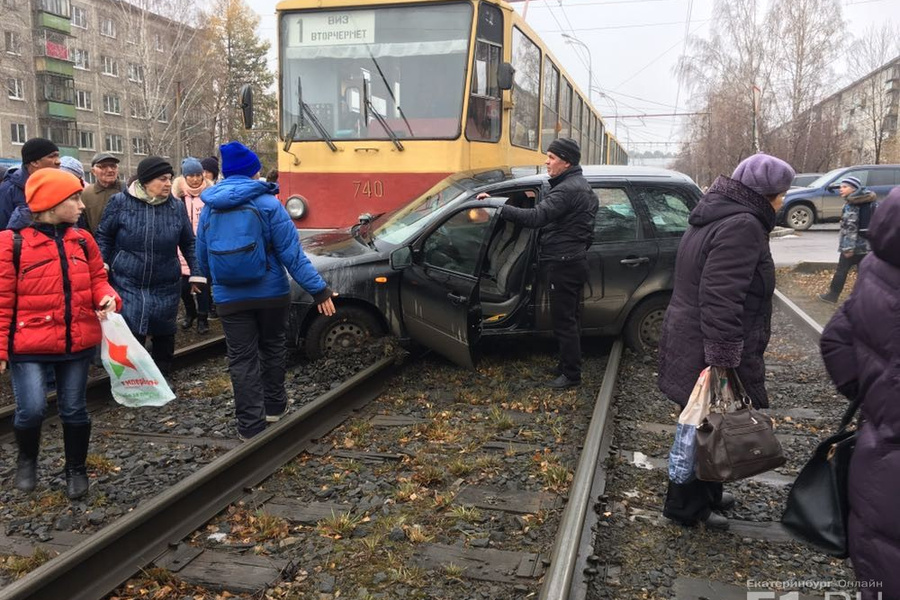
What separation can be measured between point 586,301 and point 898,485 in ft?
15.5

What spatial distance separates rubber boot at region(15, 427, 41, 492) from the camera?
3.96m

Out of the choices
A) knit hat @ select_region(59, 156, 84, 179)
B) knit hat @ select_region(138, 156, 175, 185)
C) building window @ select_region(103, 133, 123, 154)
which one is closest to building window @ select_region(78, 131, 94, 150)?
building window @ select_region(103, 133, 123, 154)

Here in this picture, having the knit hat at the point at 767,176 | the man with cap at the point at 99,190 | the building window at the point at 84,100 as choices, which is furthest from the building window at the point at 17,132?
the knit hat at the point at 767,176

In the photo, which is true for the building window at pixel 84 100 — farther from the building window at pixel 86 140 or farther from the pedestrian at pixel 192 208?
the pedestrian at pixel 192 208

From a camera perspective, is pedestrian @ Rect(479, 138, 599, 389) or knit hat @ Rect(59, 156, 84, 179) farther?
knit hat @ Rect(59, 156, 84, 179)

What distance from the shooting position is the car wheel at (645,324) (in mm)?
6844

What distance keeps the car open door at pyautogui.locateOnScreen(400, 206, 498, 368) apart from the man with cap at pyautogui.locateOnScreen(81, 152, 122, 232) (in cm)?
273

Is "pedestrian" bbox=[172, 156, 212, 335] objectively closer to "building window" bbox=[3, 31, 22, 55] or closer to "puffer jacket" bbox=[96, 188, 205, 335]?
"puffer jacket" bbox=[96, 188, 205, 335]

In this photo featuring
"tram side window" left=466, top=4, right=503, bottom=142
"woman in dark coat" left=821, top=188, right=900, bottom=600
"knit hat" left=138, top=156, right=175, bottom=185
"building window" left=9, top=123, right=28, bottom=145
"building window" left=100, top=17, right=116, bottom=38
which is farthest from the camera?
"building window" left=100, top=17, right=116, bottom=38

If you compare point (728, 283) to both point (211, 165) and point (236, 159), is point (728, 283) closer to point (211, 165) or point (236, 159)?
point (236, 159)

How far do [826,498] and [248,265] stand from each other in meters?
3.27

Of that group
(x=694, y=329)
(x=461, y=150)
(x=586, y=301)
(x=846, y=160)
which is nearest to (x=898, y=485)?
(x=694, y=329)

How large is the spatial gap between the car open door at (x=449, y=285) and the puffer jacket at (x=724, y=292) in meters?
2.53

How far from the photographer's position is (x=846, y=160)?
170 ft
